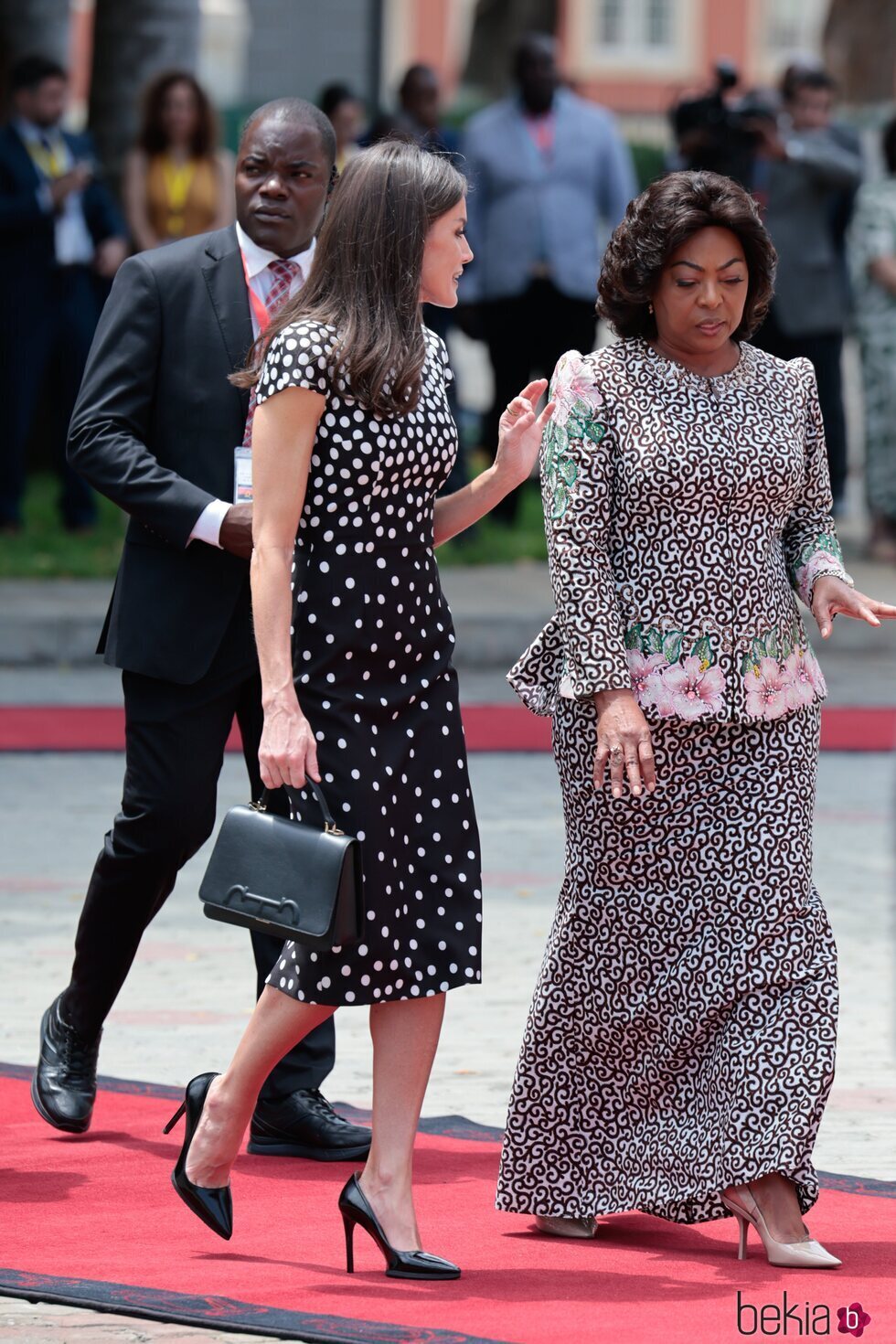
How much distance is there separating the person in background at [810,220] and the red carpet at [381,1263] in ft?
26.7

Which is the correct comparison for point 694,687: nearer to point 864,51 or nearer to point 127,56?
point 127,56

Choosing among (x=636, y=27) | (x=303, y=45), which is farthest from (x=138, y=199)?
(x=636, y=27)

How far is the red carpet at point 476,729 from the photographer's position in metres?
9.84

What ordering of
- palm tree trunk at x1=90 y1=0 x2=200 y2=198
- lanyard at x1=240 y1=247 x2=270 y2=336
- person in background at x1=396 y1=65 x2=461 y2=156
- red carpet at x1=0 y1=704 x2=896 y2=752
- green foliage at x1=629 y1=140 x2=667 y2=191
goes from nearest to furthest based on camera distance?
1. lanyard at x1=240 y1=247 x2=270 y2=336
2. red carpet at x1=0 y1=704 x2=896 y2=752
3. person in background at x1=396 y1=65 x2=461 y2=156
4. palm tree trunk at x1=90 y1=0 x2=200 y2=198
5. green foliage at x1=629 y1=140 x2=667 y2=191

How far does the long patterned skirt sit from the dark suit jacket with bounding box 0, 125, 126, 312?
873 centimetres

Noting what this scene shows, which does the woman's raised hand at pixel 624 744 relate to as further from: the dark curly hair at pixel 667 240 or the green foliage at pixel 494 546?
Result: the green foliage at pixel 494 546

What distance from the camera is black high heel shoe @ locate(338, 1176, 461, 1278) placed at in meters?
4.08

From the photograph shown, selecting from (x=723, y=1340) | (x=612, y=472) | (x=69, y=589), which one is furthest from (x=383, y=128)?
(x=723, y=1340)

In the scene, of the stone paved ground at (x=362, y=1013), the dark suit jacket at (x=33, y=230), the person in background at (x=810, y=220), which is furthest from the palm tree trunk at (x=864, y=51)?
the stone paved ground at (x=362, y=1013)

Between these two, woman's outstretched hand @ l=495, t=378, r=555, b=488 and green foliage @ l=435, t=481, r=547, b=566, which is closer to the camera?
woman's outstretched hand @ l=495, t=378, r=555, b=488

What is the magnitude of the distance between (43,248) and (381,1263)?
30.6 ft

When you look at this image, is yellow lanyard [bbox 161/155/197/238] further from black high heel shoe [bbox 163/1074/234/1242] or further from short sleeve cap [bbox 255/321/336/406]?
black high heel shoe [bbox 163/1074/234/1242]

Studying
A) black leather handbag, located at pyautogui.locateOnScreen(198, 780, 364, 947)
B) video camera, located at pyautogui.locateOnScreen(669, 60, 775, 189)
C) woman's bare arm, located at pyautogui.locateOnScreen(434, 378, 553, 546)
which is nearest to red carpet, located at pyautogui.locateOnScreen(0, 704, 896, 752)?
video camera, located at pyautogui.locateOnScreen(669, 60, 775, 189)

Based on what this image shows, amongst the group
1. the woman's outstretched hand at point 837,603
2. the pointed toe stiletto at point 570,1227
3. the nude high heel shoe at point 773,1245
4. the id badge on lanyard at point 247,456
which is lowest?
the pointed toe stiletto at point 570,1227
